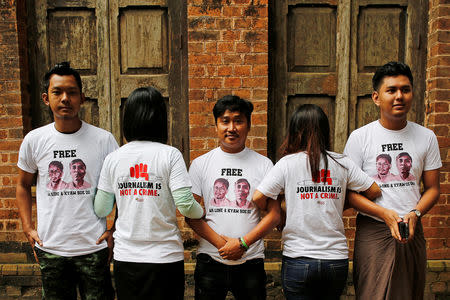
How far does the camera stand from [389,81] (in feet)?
6.77

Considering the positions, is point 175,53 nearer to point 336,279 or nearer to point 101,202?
point 101,202

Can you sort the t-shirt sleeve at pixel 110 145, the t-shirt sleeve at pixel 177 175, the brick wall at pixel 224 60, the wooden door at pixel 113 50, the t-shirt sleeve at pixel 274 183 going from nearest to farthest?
the t-shirt sleeve at pixel 177 175 < the t-shirt sleeve at pixel 274 183 < the t-shirt sleeve at pixel 110 145 < the brick wall at pixel 224 60 < the wooden door at pixel 113 50

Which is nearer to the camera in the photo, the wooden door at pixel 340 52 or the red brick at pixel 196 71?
the red brick at pixel 196 71

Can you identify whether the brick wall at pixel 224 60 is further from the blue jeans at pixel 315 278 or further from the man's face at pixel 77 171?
the blue jeans at pixel 315 278

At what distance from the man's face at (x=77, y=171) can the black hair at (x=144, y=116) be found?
0.37 metres

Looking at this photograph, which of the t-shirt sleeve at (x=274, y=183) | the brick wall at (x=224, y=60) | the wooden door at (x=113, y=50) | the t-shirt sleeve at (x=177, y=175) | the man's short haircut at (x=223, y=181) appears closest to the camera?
the t-shirt sleeve at (x=177, y=175)

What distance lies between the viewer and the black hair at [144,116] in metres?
1.86

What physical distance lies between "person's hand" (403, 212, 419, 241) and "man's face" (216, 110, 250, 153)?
1.05m

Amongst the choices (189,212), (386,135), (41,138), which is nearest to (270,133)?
(386,135)

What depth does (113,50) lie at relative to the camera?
3.31 meters

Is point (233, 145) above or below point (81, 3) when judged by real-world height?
below

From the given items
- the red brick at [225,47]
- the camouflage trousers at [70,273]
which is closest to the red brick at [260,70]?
the red brick at [225,47]

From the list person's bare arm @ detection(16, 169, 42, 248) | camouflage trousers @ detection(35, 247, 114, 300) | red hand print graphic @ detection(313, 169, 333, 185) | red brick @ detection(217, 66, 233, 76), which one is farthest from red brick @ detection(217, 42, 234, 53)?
camouflage trousers @ detection(35, 247, 114, 300)

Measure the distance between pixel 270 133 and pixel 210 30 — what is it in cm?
114
